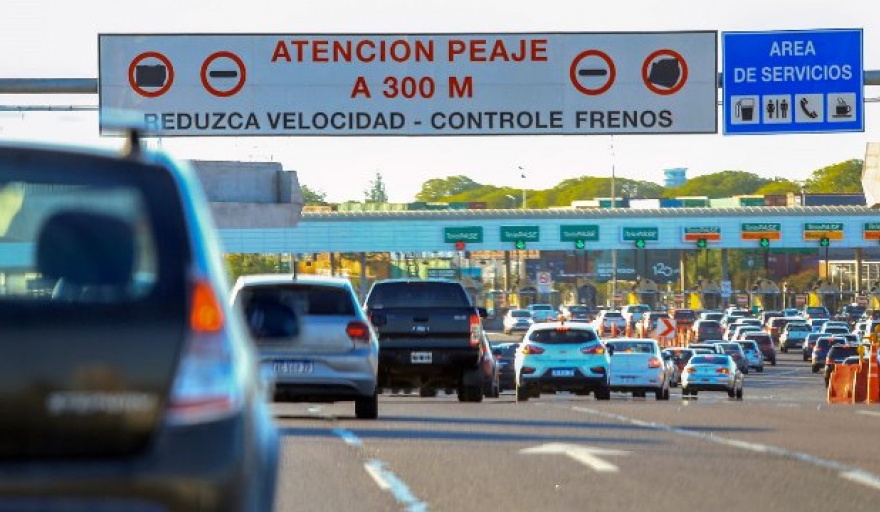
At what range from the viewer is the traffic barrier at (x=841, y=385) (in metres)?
37.8

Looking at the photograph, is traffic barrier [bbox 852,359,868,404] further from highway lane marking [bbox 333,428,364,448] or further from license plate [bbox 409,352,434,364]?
highway lane marking [bbox 333,428,364,448]

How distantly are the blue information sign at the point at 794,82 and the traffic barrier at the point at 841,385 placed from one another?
6627 millimetres

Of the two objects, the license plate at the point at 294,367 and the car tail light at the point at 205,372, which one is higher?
the car tail light at the point at 205,372

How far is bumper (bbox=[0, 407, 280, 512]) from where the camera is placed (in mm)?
5246

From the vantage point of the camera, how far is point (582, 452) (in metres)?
16.4

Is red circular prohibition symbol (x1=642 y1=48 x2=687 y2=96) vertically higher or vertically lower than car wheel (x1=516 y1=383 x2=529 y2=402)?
higher

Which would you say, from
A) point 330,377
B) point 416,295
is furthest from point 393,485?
point 416,295

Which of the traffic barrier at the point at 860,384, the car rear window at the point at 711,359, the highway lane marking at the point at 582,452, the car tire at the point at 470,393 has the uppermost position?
the highway lane marking at the point at 582,452

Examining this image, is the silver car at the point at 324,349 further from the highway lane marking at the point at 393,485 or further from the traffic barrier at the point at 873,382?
the traffic barrier at the point at 873,382

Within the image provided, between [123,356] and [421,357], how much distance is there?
22626 millimetres

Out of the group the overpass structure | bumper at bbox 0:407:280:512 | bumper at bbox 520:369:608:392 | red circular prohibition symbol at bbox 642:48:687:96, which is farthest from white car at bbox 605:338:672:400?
the overpass structure

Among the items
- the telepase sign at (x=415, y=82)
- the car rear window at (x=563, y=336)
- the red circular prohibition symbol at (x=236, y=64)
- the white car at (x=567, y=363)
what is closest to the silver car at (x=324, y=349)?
the telepase sign at (x=415, y=82)

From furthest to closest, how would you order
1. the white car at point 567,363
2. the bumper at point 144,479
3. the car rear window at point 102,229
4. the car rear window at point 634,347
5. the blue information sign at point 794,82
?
1. the car rear window at point 634,347
2. the white car at point 567,363
3. the blue information sign at point 794,82
4. the car rear window at point 102,229
5. the bumper at point 144,479

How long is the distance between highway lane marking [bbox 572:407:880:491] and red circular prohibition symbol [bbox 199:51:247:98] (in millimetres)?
11844
